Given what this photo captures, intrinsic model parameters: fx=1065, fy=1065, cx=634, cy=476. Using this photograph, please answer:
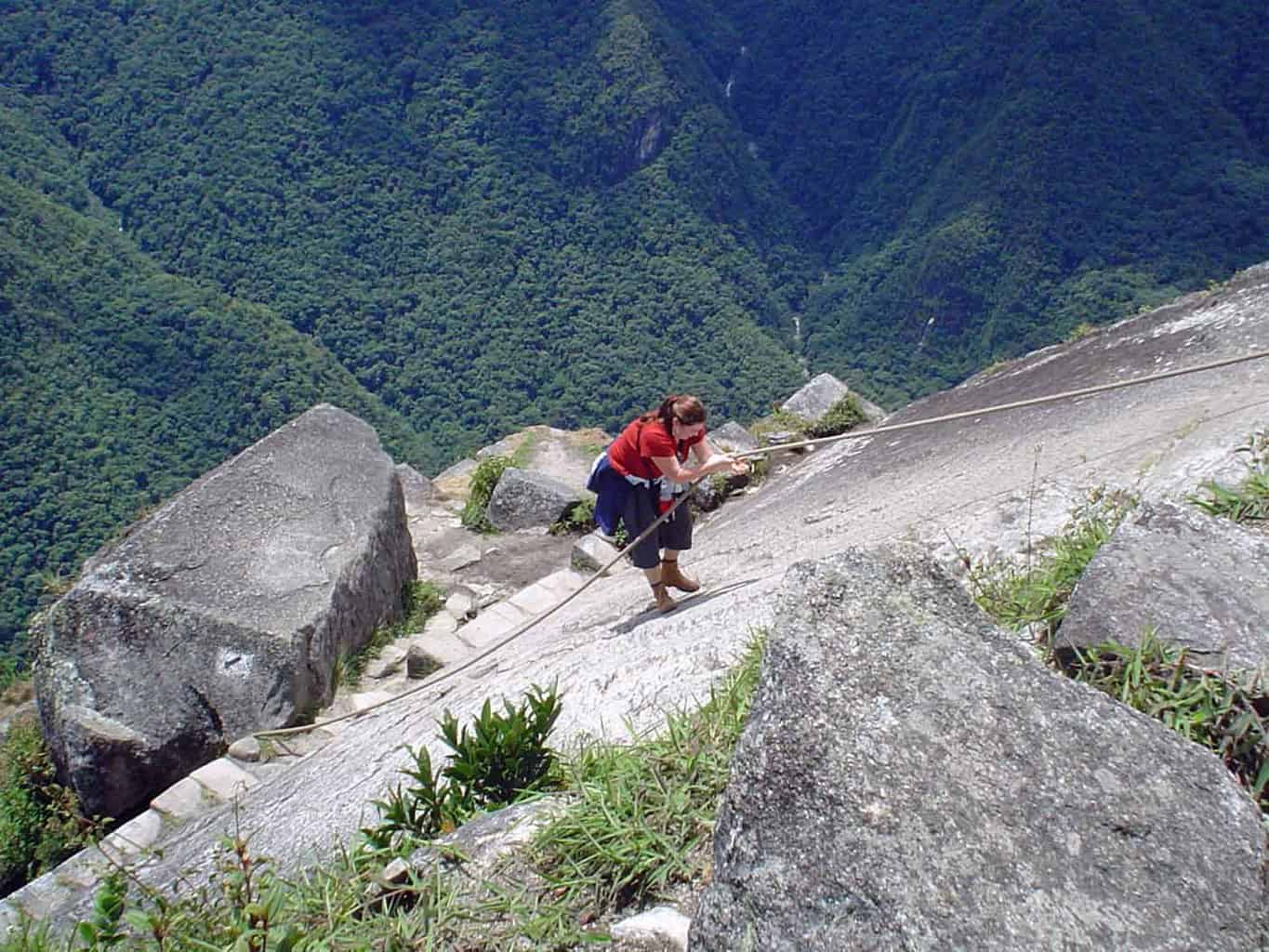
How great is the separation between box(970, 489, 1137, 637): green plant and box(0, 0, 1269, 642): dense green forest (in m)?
38.5

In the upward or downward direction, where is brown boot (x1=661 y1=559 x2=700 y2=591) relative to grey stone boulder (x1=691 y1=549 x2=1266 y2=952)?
downward

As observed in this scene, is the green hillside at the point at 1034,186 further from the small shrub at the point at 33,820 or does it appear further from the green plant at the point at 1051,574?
the small shrub at the point at 33,820

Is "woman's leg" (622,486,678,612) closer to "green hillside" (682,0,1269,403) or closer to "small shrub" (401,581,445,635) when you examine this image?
"small shrub" (401,581,445,635)

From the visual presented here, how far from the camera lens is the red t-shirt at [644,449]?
650 centimetres

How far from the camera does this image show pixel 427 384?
6850cm

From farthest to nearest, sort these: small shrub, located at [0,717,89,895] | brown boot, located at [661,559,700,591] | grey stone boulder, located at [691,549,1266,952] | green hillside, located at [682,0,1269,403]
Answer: green hillside, located at [682,0,1269,403] → small shrub, located at [0,717,89,895] → brown boot, located at [661,559,700,591] → grey stone boulder, located at [691,549,1266,952]

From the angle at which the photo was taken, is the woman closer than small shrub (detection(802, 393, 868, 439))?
Yes

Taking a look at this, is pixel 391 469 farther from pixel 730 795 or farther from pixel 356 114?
Answer: pixel 356 114

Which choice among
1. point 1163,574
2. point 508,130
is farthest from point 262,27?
point 1163,574

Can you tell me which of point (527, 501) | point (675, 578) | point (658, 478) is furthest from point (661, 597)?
point (527, 501)

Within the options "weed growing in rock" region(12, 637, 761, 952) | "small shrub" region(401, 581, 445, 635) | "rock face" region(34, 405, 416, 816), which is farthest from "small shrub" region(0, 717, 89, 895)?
"weed growing in rock" region(12, 637, 761, 952)

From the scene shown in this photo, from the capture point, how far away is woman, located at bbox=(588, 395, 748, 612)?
6484 mm

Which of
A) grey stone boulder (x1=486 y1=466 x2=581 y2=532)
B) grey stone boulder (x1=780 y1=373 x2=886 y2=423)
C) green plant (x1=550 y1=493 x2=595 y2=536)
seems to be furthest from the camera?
grey stone boulder (x1=780 y1=373 x2=886 y2=423)

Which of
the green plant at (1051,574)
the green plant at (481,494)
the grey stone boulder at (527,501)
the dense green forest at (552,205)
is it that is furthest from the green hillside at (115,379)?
the green plant at (1051,574)
